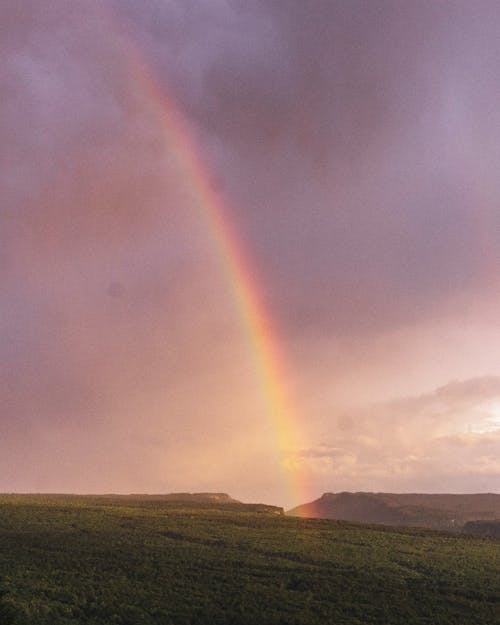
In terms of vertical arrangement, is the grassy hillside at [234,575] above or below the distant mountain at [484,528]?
below

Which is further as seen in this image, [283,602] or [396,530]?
[396,530]

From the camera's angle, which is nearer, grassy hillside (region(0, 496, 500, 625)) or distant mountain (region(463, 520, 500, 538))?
grassy hillside (region(0, 496, 500, 625))

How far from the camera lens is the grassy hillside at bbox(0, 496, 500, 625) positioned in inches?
2031

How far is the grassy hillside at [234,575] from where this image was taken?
51594 millimetres

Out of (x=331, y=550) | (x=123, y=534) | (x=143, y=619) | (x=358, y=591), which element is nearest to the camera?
(x=143, y=619)

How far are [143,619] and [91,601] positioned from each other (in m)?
7.73

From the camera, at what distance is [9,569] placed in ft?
215

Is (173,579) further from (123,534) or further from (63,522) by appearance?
(63,522)

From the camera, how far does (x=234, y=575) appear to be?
67188 millimetres

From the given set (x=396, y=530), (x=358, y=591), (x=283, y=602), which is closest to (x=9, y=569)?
(x=283, y=602)

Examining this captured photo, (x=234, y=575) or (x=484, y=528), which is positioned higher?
(x=484, y=528)

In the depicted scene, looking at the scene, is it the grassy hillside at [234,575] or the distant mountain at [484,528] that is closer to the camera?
the grassy hillside at [234,575]

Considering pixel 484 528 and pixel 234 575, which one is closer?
pixel 234 575

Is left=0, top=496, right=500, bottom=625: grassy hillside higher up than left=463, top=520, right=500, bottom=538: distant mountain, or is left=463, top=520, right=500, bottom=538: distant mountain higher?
left=463, top=520, right=500, bottom=538: distant mountain
